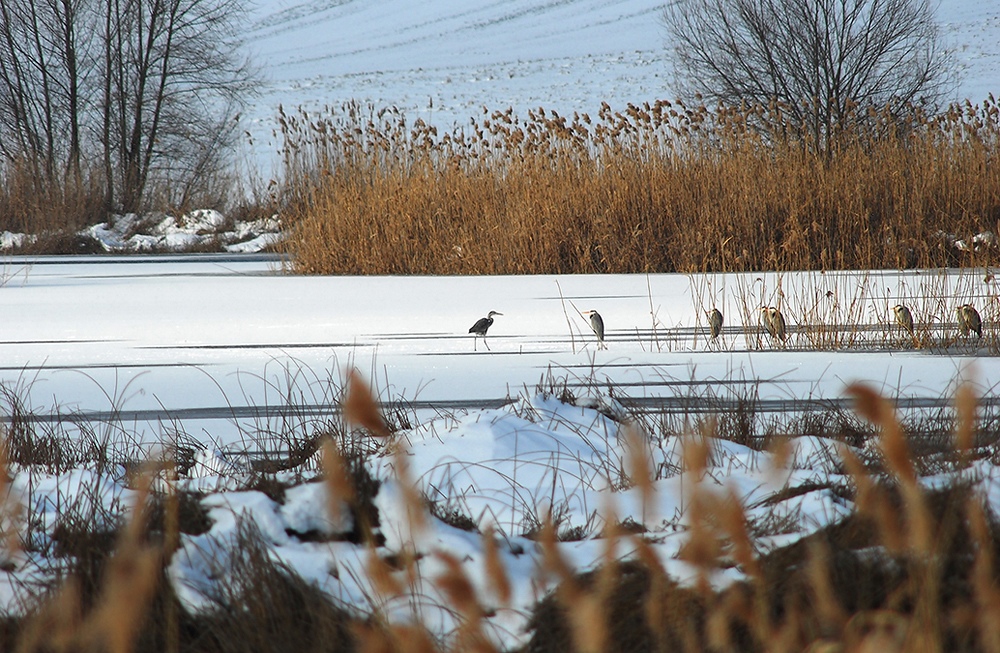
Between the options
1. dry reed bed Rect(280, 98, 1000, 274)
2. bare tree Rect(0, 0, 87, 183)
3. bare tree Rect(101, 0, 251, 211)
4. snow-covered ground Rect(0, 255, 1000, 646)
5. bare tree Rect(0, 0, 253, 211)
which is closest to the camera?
snow-covered ground Rect(0, 255, 1000, 646)

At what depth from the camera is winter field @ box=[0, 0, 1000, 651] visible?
102 centimetres

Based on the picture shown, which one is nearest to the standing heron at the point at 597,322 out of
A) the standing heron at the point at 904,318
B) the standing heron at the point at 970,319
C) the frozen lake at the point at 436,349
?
the frozen lake at the point at 436,349

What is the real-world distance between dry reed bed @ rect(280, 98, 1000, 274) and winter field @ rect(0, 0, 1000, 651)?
55cm

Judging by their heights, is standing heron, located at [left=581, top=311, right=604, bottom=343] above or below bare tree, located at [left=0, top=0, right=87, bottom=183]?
below

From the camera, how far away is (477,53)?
40.9 metres

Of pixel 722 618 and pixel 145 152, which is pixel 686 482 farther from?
pixel 145 152

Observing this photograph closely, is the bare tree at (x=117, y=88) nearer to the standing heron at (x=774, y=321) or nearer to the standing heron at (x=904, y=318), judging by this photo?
the standing heron at (x=774, y=321)

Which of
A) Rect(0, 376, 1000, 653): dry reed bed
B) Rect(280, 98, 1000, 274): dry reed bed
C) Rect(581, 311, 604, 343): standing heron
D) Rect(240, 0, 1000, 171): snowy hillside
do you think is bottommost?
Rect(0, 376, 1000, 653): dry reed bed

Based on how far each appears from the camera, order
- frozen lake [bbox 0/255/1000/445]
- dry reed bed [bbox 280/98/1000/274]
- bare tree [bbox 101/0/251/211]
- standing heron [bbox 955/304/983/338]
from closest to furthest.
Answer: frozen lake [bbox 0/255/1000/445]
standing heron [bbox 955/304/983/338]
dry reed bed [bbox 280/98/1000/274]
bare tree [bbox 101/0/251/211]

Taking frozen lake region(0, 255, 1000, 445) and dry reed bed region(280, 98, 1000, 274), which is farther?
dry reed bed region(280, 98, 1000, 274)

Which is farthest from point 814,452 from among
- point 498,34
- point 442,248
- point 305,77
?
point 498,34

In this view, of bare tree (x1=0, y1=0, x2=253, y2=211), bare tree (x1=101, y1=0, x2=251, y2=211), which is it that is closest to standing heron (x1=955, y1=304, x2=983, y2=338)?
bare tree (x1=0, y1=0, x2=253, y2=211)

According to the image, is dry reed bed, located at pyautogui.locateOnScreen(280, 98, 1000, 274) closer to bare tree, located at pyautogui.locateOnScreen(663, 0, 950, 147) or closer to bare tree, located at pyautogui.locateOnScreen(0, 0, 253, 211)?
bare tree, located at pyautogui.locateOnScreen(663, 0, 950, 147)

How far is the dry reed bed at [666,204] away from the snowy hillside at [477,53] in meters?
17.2
